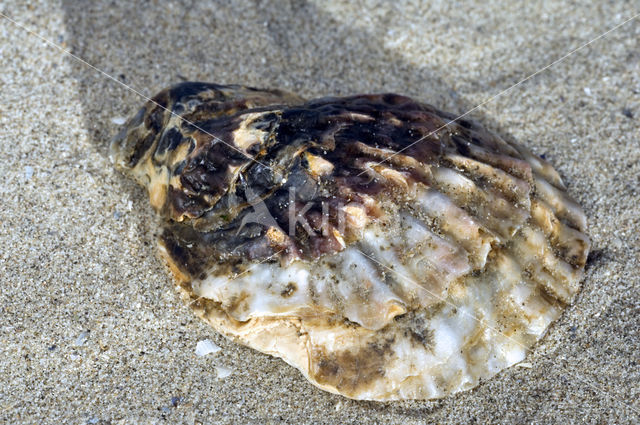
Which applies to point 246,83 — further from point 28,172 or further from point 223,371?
point 223,371

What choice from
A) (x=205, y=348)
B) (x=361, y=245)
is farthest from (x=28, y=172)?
(x=361, y=245)

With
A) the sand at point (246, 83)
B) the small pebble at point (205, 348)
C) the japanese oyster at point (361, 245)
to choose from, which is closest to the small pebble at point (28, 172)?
the sand at point (246, 83)

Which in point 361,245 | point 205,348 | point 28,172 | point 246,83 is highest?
point 361,245

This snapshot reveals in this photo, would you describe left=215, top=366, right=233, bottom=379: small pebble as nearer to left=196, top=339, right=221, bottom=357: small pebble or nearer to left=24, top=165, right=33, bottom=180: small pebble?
left=196, top=339, right=221, bottom=357: small pebble

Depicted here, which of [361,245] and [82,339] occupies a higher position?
[361,245]

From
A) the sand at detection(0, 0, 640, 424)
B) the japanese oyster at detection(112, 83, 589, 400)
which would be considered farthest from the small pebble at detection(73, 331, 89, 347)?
the japanese oyster at detection(112, 83, 589, 400)

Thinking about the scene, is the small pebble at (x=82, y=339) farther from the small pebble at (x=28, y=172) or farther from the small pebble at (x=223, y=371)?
the small pebble at (x=28, y=172)
